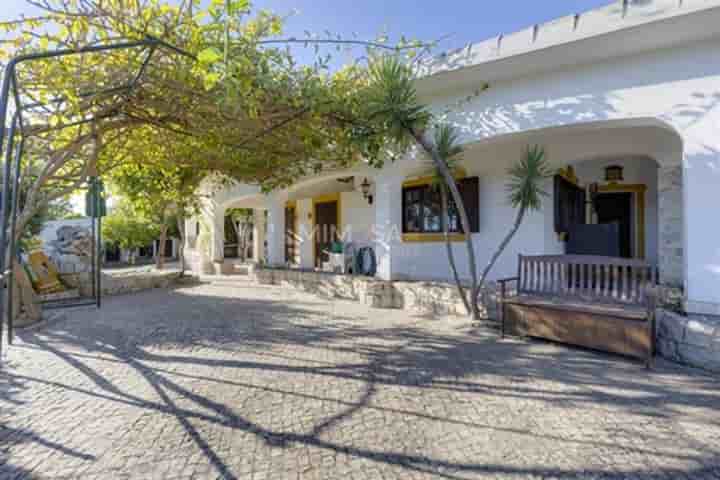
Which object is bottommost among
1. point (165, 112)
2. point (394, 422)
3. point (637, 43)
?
point (394, 422)

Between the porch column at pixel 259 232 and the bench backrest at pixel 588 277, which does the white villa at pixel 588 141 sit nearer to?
the bench backrest at pixel 588 277

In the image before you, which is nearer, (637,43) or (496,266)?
(637,43)

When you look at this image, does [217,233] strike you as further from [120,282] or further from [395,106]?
[395,106]

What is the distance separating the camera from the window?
24.2 feet

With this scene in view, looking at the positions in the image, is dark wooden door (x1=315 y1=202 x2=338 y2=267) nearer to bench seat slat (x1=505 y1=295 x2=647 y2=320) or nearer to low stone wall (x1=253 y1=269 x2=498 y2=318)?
low stone wall (x1=253 y1=269 x2=498 y2=318)

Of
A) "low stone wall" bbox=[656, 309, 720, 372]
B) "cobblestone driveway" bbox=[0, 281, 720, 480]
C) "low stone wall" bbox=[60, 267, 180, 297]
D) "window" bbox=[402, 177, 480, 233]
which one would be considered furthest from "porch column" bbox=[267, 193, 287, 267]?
"low stone wall" bbox=[656, 309, 720, 372]

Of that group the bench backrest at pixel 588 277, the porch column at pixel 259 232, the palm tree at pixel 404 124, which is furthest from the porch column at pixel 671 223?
the porch column at pixel 259 232

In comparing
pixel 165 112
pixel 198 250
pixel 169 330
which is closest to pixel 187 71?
pixel 165 112

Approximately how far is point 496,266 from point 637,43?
13.5 ft

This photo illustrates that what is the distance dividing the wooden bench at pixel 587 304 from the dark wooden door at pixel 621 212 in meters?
5.12

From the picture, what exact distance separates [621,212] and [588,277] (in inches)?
228

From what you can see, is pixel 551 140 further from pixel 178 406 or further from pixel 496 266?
pixel 178 406

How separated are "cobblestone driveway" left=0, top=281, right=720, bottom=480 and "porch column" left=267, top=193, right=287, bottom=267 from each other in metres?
5.68

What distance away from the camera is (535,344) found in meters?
4.72
